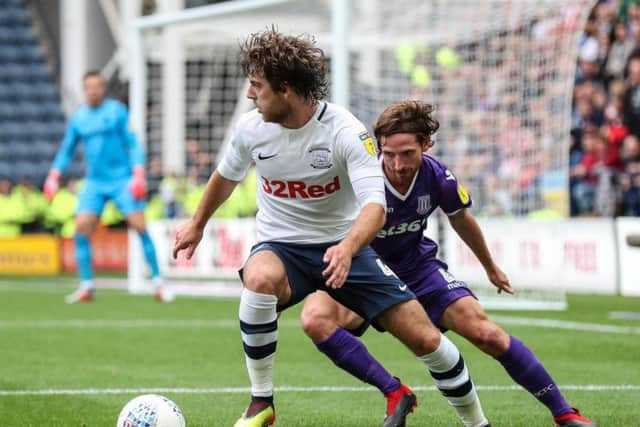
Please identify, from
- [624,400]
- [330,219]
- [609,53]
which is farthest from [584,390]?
[609,53]

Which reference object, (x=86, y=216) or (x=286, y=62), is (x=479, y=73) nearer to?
(x=86, y=216)

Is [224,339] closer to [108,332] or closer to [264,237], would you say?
[108,332]

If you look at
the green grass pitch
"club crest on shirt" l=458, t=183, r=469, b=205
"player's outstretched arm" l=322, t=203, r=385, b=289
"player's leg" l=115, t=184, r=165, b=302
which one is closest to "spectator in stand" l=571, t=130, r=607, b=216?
the green grass pitch

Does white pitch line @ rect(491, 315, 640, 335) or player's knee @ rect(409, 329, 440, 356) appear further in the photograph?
white pitch line @ rect(491, 315, 640, 335)

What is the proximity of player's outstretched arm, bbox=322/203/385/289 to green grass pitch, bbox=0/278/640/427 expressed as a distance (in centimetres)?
120

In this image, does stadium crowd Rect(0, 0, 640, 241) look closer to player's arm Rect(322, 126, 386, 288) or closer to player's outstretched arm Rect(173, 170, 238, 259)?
player's outstretched arm Rect(173, 170, 238, 259)

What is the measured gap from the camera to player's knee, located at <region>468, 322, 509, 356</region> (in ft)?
16.8

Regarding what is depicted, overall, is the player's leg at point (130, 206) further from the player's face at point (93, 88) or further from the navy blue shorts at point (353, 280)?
the navy blue shorts at point (353, 280)

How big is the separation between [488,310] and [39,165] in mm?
16043

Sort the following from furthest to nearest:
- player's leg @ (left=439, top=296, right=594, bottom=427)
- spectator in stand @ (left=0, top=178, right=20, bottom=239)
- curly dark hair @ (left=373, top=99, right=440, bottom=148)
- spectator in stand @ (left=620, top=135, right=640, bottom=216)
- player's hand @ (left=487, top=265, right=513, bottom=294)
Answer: spectator in stand @ (left=0, top=178, right=20, bottom=239) < spectator in stand @ (left=620, top=135, right=640, bottom=216) < player's hand @ (left=487, top=265, right=513, bottom=294) < curly dark hair @ (left=373, top=99, right=440, bottom=148) < player's leg @ (left=439, top=296, right=594, bottom=427)

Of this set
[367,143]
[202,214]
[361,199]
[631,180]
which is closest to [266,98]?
[367,143]

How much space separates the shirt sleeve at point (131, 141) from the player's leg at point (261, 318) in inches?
301

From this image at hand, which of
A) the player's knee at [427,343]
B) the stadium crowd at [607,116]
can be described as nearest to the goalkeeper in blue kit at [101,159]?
the stadium crowd at [607,116]

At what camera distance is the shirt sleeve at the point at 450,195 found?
211 inches
